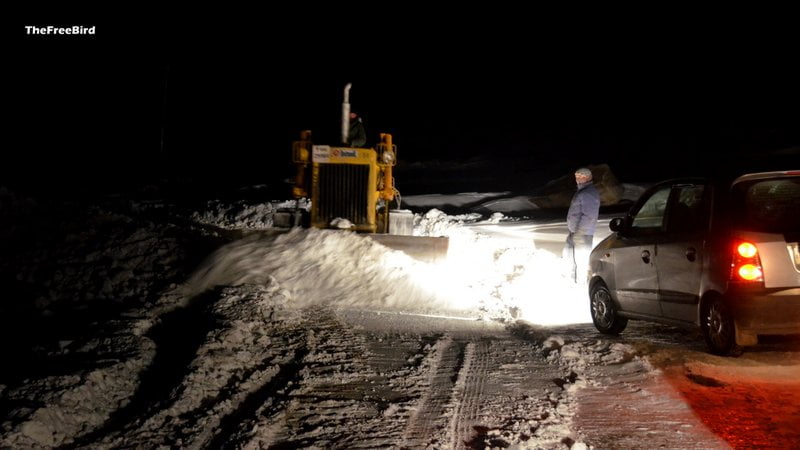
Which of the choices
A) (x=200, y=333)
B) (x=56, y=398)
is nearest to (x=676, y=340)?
(x=200, y=333)

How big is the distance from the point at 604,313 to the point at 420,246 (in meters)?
3.94

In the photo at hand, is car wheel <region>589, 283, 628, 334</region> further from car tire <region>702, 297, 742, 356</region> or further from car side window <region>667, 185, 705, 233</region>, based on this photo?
car tire <region>702, 297, 742, 356</region>

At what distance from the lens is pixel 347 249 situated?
1067 cm

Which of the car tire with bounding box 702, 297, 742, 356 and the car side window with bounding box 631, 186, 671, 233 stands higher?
the car side window with bounding box 631, 186, 671, 233

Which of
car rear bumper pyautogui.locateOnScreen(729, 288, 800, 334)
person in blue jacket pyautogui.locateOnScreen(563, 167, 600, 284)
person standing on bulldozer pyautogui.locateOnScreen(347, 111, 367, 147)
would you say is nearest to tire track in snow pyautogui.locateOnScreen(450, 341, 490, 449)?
car rear bumper pyautogui.locateOnScreen(729, 288, 800, 334)

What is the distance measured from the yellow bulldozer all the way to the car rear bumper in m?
6.96

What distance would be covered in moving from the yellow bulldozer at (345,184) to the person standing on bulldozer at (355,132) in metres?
0.16

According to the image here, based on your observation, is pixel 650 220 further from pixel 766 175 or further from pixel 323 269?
pixel 323 269

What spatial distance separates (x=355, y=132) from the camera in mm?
12438

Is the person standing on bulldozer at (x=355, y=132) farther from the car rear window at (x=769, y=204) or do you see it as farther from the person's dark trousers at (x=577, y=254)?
the car rear window at (x=769, y=204)

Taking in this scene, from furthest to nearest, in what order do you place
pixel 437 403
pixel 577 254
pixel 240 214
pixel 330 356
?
pixel 240 214, pixel 577 254, pixel 330 356, pixel 437 403

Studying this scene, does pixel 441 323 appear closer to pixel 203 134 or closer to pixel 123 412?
pixel 123 412

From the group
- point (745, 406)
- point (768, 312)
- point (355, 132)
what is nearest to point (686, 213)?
point (768, 312)

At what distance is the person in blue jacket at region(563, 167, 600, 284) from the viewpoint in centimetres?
1003
